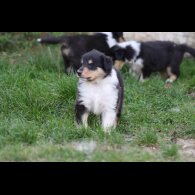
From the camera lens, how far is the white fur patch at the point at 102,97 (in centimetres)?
709

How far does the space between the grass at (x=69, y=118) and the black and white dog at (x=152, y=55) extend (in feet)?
1.27

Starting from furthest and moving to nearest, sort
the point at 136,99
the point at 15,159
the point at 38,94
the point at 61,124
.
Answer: the point at 136,99 < the point at 38,94 < the point at 61,124 < the point at 15,159

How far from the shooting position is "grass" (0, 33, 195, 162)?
19.0 ft

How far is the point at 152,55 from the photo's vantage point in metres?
→ 10.9

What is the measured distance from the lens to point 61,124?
22.5 feet

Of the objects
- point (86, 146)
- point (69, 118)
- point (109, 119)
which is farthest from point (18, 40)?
point (86, 146)

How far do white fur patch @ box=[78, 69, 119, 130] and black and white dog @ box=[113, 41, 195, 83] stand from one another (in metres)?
3.55

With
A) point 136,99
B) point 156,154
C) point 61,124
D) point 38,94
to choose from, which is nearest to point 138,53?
point 136,99

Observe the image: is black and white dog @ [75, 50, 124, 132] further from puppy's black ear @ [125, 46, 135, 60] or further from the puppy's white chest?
puppy's black ear @ [125, 46, 135, 60]

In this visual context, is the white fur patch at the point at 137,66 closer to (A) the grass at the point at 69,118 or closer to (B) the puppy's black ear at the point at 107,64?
(A) the grass at the point at 69,118

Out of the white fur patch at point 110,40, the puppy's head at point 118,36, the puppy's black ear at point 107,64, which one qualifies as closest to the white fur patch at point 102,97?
the puppy's black ear at point 107,64

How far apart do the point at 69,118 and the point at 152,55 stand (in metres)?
3.88
